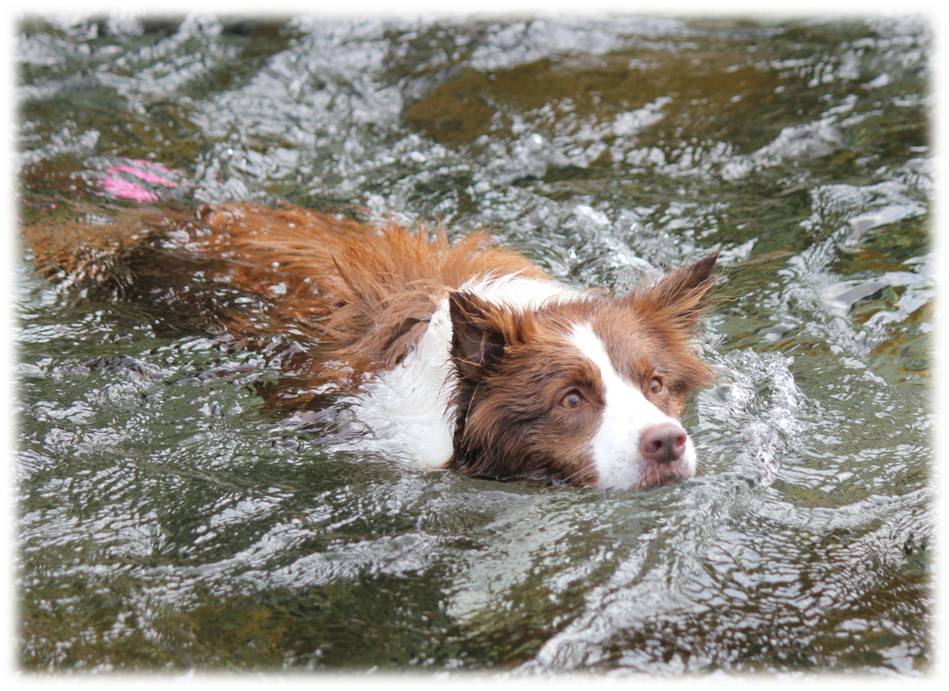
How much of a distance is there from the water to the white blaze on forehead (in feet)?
0.40

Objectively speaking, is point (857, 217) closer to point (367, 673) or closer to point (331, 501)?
point (331, 501)

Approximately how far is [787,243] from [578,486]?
3.11m

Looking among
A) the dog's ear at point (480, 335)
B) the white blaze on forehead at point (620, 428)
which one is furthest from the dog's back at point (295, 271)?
the white blaze on forehead at point (620, 428)

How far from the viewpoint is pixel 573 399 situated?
189 inches

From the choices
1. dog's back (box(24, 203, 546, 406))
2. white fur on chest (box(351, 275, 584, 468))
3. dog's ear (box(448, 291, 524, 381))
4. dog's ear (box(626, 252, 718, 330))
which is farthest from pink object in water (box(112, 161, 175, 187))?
dog's ear (box(626, 252, 718, 330))

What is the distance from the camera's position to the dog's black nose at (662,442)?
449 centimetres

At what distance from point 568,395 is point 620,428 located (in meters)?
0.30

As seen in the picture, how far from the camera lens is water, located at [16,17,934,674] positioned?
158 inches

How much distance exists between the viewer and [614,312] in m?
5.17

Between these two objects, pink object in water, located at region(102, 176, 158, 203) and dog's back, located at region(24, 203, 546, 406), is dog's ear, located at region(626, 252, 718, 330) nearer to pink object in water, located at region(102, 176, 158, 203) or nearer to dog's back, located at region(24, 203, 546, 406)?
dog's back, located at region(24, 203, 546, 406)

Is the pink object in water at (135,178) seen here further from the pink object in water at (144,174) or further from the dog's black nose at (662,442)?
the dog's black nose at (662,442)

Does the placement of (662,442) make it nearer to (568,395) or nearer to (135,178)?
(568,395)

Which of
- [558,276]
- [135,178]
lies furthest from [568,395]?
[135,178]

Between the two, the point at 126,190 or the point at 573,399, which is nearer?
the point at 573,399
